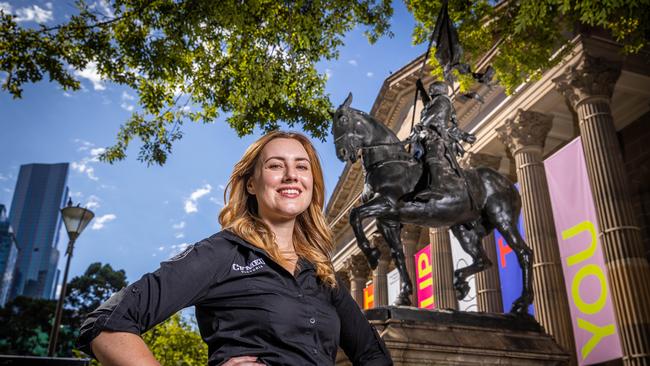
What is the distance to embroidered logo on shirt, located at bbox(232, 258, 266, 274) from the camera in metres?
1.67


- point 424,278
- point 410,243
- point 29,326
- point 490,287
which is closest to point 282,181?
point 490,287

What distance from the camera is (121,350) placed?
1.35 metres

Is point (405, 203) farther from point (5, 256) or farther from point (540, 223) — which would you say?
point (5, 256)

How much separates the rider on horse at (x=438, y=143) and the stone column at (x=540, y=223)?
7731 millimetres

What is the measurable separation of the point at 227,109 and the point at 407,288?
18.2 feet

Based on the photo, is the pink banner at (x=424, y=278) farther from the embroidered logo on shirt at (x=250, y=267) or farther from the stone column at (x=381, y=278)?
the embroidered logo on shirt at (x=250, y=267)

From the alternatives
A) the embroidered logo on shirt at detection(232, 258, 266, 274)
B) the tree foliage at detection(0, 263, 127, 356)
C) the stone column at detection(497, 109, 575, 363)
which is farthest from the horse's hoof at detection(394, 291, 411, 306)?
the tree foliage at detection(0, 263, 127, 356)

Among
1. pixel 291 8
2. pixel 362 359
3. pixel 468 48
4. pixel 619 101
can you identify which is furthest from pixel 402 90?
pixel 362 359

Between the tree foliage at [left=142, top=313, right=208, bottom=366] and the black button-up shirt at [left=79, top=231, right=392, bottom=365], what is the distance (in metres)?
30.4

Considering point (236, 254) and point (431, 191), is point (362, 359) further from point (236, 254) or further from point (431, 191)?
point (431, 191)

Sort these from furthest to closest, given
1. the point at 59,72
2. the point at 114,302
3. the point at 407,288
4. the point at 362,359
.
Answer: the point at 59,72
the point at 407,288
the point at 362,359
the point at 114,302

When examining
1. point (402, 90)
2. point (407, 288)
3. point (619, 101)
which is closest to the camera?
point (407, 288)

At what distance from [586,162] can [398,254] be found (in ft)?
27.1

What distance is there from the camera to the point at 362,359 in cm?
202
